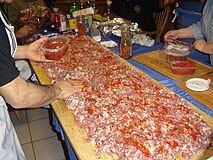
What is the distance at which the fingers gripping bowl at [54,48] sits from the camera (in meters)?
1.61

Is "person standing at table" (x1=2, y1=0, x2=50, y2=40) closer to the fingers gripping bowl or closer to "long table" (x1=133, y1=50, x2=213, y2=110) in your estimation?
the fingers gripping bowl

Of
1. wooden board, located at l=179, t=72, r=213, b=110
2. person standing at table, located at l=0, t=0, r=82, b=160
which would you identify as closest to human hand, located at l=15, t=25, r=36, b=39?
person standing at table, located at l=0, t=0, r=82, b=160

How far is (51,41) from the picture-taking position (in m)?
1.71

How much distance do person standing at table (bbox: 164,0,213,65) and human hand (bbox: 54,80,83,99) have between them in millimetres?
864

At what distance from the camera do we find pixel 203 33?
6.13ft

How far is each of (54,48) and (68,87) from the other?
449mm

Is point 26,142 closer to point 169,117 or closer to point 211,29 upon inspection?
point 169,117

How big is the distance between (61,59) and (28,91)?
28.3 inches

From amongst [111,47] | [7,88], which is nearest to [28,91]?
[7,88]

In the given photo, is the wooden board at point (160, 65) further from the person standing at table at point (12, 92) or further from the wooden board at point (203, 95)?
the person standing at table at point (12, 92)

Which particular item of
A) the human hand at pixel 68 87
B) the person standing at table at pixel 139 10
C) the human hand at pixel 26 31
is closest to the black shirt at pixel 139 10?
the person standing at table at pixel 139 10

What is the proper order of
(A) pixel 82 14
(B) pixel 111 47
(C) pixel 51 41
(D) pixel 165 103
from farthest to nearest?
(A) pixel 82 14 < (B) pixel 111 47 < (C) pixel 51 41 < (D) pixel 165 103

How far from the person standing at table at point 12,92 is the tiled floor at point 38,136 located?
0.81 meters

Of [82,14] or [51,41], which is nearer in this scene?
[51,41]
